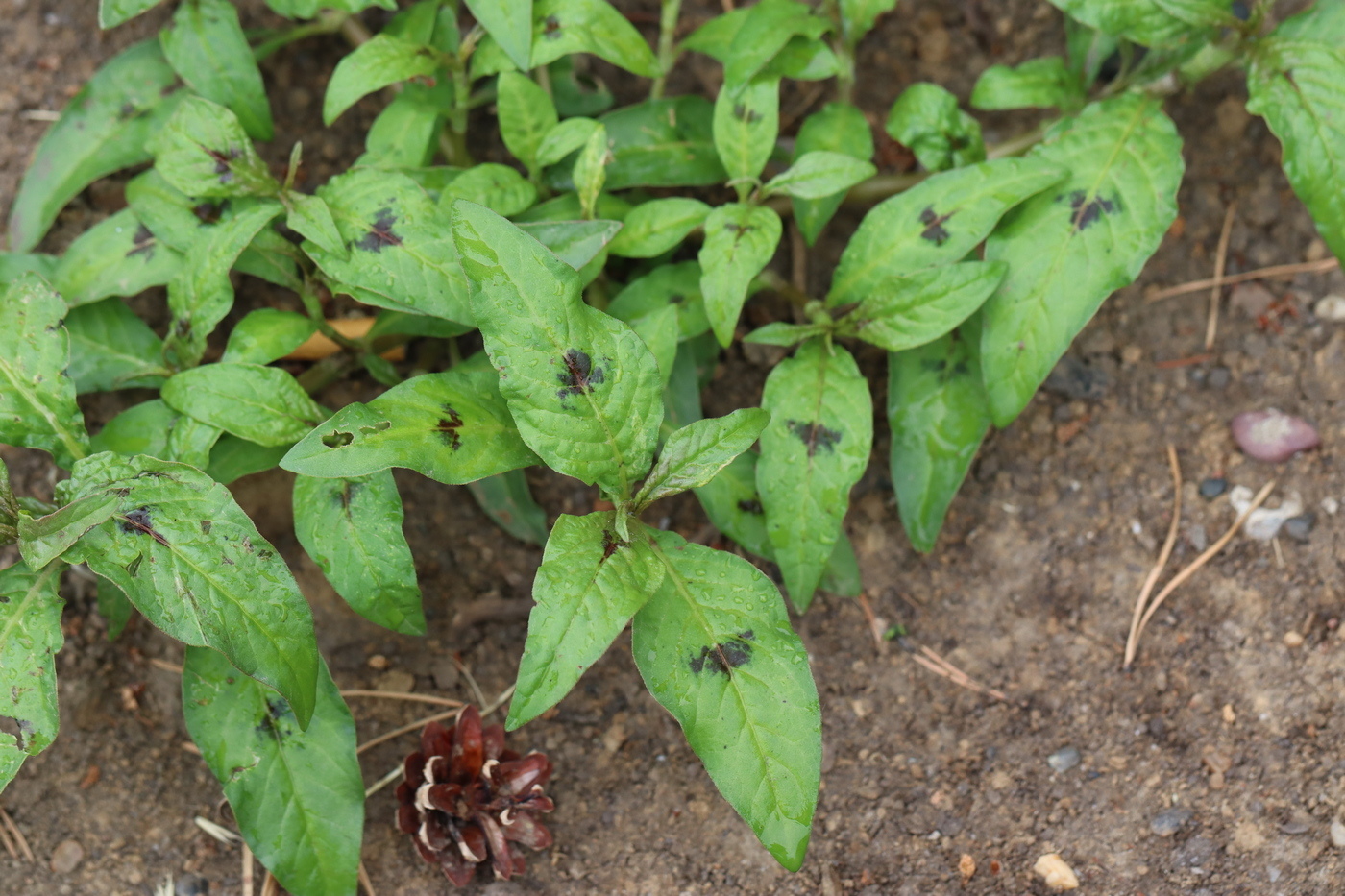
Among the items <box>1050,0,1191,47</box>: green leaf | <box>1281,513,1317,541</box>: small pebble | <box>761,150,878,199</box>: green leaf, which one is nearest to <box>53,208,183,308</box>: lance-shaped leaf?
<box>761,150,878,199</box>: green leaf

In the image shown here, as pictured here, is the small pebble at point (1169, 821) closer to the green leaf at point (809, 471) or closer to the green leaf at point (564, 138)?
the green leaf at point (809, 471)

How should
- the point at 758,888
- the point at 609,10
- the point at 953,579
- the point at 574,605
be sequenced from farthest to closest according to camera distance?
the point at 953,579 < the point at 609,10 < the point at 758,888 < the point at 574,605

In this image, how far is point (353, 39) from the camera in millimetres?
3127

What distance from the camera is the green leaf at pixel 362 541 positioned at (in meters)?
2.32

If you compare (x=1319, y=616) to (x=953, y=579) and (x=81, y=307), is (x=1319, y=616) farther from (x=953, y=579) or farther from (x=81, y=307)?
(x=81, y=307)

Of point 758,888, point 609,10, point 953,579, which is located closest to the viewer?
point 758,888

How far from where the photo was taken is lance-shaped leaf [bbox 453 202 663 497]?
2.11 meters

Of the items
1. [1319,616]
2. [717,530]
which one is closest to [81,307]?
[717,530]

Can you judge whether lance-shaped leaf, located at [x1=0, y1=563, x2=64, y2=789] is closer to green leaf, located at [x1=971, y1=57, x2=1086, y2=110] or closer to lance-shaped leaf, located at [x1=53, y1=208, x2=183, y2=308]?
lance-shaped leaf, located at [x1=53, y1=208, x2=183, y2=308]

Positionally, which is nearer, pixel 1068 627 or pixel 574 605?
pixel 574 605

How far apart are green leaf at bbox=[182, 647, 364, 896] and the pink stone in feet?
8.18

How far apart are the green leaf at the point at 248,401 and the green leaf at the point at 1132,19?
2.09 m

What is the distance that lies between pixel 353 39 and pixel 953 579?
7.67 feet

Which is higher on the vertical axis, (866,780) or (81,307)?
(81,307)
